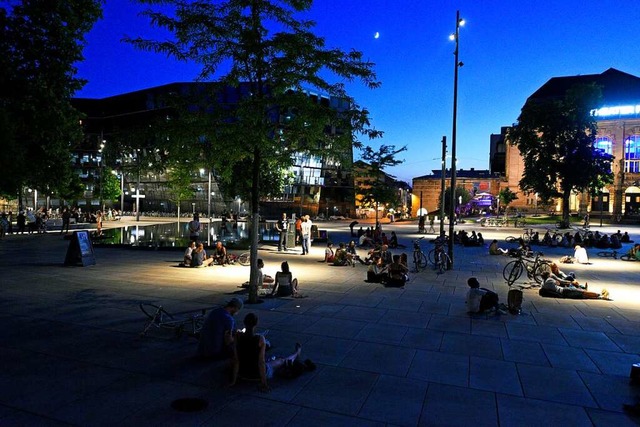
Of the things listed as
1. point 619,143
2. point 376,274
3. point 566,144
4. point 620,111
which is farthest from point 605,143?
point 376,274

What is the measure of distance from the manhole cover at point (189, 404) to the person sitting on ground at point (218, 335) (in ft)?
4.60

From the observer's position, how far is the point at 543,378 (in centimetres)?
662

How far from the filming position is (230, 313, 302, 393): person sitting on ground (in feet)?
19.8

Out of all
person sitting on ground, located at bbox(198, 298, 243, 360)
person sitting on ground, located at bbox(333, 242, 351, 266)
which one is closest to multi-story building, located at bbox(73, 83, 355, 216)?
person sitting on ground, located at bbox(333, 242, 351, 266)

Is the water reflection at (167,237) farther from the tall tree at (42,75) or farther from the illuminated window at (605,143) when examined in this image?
the illuminated window at (605,143)

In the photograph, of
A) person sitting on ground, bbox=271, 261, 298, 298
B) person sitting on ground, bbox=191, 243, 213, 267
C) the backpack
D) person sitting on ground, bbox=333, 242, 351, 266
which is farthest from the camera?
person sitting on ground, bbox=333, 242, 351, 266

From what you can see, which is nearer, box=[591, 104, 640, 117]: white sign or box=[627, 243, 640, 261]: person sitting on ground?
box=[627, 243, 640, 261]: person sitting on ground

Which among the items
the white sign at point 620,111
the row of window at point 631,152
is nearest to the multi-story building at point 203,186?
the row of window at point 631,152

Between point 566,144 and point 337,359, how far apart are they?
172 ft

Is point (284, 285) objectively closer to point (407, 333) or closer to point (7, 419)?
point (407, 333)

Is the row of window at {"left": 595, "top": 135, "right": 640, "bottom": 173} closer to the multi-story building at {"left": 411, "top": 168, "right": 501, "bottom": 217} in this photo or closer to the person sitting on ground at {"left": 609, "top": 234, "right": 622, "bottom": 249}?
the multi-story building at {"left": 411, "top": 168, "right": 501, "bottom": 217}

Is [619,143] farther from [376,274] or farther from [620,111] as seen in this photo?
[376,274]

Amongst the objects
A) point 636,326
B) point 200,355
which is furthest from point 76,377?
point 636,326

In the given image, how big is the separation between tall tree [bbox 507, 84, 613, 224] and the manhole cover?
51.4m
